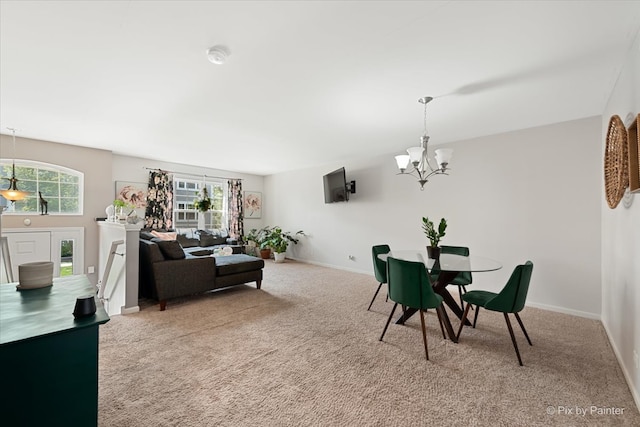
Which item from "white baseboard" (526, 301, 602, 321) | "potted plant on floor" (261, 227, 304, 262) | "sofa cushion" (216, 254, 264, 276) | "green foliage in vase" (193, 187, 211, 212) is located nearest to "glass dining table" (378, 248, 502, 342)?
"white baseboard" (526, 301, 602, 321)

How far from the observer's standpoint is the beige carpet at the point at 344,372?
1.65 metres

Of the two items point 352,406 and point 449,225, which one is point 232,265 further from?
point 449,225

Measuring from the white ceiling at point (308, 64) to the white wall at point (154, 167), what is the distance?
159 cm

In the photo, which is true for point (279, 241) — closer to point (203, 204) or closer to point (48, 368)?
point (203, 204)

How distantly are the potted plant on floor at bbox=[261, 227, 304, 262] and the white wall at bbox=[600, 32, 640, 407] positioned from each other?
544 cm

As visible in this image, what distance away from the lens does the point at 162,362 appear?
2182 millimetres

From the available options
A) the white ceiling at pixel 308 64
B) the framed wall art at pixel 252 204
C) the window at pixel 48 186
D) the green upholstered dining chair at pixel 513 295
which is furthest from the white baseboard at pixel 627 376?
the window at pixel 48 186

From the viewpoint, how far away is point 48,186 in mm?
4609

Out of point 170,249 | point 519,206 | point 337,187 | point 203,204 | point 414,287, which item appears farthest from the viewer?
point 203,204

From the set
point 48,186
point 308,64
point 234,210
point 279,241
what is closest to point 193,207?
point 234,210

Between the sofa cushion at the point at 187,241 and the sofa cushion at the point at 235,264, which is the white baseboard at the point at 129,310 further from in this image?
the sofa cushion at the point at 187,241

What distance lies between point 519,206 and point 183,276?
472 cm

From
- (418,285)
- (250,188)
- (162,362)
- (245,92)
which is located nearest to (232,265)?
(162,362)

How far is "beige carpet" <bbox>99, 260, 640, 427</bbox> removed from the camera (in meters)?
1.65
